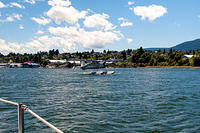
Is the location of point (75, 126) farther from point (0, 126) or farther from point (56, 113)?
point (0, 126)

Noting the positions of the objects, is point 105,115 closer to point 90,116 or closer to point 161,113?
point 90,116

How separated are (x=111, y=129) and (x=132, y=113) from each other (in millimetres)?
4870

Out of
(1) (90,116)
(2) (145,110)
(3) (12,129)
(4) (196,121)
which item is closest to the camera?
(3) (12,129)

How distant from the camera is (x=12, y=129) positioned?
43.7 ft

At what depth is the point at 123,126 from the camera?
14.1 meters

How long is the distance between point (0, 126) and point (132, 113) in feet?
35.8

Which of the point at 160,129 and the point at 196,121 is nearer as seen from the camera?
the point at 160,129

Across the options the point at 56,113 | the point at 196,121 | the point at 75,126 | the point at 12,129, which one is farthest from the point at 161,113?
the point at 12,129

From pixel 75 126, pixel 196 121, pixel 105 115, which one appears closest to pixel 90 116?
pixel 105 115

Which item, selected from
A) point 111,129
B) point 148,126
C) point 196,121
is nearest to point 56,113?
point 111,129

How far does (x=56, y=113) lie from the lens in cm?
1775

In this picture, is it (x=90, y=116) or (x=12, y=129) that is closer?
(x=12, y=129)

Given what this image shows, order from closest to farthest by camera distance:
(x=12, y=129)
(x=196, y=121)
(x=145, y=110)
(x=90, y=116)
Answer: (x=12, y=129), (x=196, y=121), (x=90, y=116), (x=145, y=110)

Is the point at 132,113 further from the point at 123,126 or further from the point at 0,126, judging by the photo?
the point at 0,126
